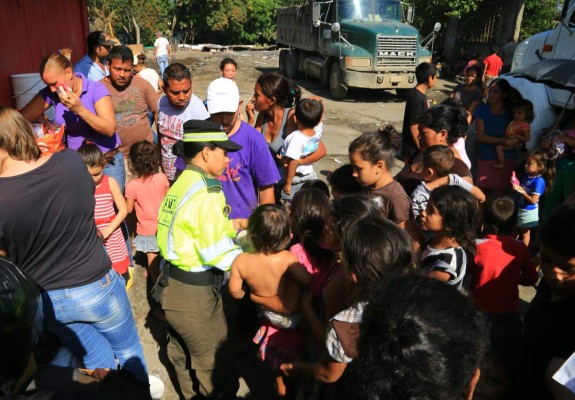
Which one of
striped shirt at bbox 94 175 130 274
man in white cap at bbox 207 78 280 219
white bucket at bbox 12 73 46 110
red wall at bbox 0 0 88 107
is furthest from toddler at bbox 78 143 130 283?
red wall at bbox 0 0 88 107

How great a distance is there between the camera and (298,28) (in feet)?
53.0

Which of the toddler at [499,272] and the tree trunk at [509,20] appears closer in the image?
the toddler at [499,272]

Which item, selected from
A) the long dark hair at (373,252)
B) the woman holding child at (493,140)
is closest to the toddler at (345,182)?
the long dark hair at (373,252)

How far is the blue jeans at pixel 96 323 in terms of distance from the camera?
88.2 inches

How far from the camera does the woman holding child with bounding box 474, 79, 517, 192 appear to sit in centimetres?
478

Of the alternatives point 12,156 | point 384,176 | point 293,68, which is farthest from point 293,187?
point 293,68

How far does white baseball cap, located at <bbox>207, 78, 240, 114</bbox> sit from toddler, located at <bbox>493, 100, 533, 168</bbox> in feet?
10.2

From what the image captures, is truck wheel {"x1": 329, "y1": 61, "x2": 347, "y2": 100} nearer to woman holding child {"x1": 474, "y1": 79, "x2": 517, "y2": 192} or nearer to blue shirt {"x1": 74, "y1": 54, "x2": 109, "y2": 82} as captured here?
woman holding child {"x1": 474, "y1": 79, "x2": 517, "y2": 192}

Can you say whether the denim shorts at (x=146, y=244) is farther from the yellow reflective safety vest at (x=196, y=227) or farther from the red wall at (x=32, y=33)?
the red wall at (x=32, y=33)

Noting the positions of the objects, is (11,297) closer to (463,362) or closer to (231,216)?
(463,362)

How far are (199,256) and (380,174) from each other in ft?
4.07

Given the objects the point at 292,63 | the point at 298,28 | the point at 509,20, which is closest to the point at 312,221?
the point at 298,28

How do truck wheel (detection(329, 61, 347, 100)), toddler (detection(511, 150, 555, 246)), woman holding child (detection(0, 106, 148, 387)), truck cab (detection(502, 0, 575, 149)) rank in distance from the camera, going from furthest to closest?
truck wheel (detection(329, 61, 347, 100)) < truck cab (detection(502, 0, 575, 149)) < toddler (detection(511, 150, 555, 246)) < woman holding child (detection(0, 106, 148, 387))

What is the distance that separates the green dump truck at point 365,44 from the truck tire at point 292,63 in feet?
8.76
